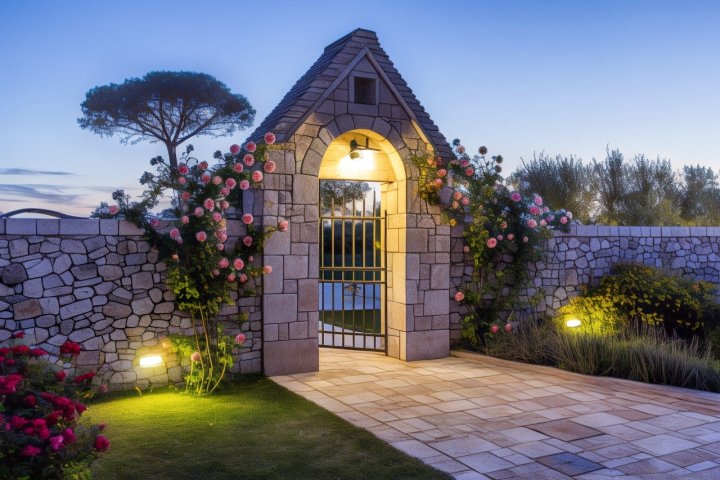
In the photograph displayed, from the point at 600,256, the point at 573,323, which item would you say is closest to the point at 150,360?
the point at 573,323

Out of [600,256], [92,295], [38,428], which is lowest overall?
[38,428]

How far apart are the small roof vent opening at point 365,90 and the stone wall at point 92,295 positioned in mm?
3668

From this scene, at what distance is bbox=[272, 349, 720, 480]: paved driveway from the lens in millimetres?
4695

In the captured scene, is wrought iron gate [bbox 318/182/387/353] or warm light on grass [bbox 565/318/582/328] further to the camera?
wrought iron gate [bbox 318/182/387/353]

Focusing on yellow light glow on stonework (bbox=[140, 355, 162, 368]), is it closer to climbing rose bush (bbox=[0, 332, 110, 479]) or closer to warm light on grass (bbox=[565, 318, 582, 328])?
climbing rose bush (bbox=[0, 332, 110, 479])

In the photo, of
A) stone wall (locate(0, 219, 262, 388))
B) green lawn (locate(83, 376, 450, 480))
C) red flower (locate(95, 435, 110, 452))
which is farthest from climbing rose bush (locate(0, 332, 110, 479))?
stone wall (locate(0, 219, 262, 388))

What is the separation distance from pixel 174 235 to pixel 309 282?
6.79 feet

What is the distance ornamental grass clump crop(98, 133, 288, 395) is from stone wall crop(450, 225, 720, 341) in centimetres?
361

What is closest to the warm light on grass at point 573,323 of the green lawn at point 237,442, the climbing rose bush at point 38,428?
the green lawn at point 237,442

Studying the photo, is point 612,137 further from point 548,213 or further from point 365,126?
point 365,126

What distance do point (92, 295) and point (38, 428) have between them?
4.15m

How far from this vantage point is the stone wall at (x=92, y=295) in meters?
6.48

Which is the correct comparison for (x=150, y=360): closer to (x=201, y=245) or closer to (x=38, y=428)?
(x=201, y=245)

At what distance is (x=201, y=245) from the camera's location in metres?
6.98
